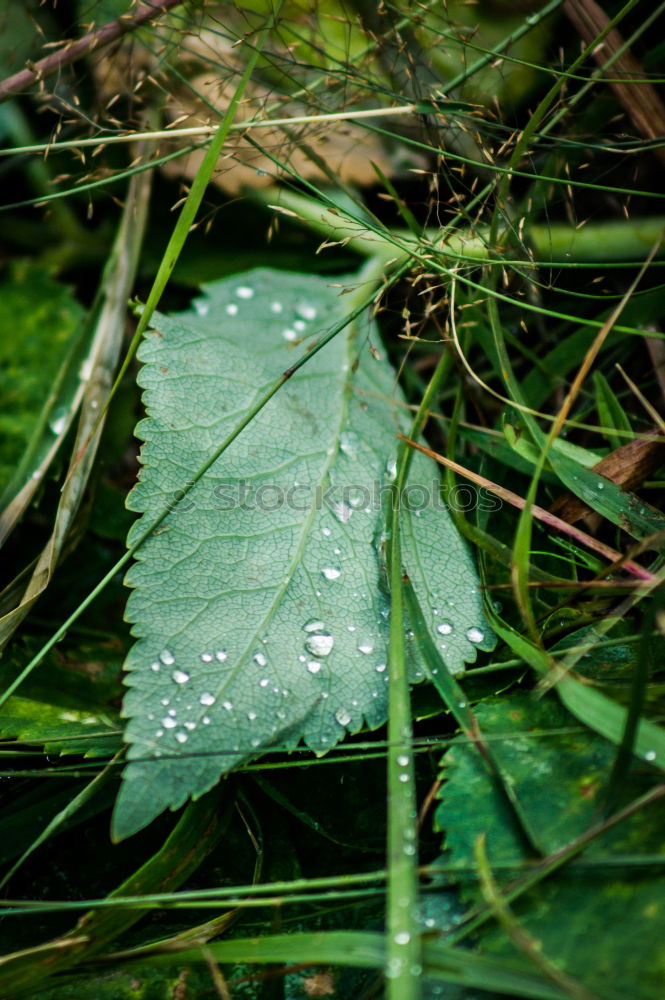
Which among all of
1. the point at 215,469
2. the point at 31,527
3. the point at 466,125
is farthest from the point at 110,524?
the point at 466,125

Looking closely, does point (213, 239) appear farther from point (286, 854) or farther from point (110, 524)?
point (286, 854)

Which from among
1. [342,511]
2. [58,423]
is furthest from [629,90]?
[58,423]

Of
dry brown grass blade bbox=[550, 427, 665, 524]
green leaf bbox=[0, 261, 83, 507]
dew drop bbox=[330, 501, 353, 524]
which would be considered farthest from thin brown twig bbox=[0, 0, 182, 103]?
dry brown grass blade bbox=[550, 427, 665, 524]

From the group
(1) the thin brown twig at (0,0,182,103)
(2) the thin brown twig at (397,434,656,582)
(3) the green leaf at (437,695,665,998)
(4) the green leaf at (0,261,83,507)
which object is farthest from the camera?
(4) the green leaf at (0,261,83,507)

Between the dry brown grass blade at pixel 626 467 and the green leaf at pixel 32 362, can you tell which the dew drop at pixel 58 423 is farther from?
the dry brown grass blade at pixel 626 467

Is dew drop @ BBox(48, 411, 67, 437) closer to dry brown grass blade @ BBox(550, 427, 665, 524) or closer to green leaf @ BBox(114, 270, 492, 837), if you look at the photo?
green leaf @ BBox(114, 270, 492, 837)

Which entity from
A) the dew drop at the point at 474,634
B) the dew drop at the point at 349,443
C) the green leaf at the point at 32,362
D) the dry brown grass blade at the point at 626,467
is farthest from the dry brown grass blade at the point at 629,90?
the green leaf at the point at 32,362
